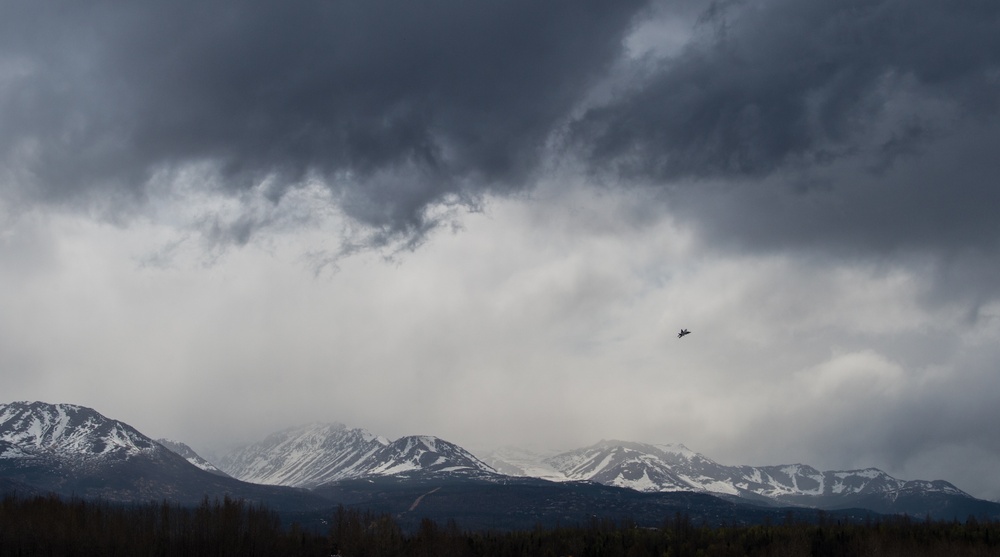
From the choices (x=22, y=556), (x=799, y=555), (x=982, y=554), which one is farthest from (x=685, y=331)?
(x=22, y=556)

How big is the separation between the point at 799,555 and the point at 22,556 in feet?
585

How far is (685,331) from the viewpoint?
167 metres

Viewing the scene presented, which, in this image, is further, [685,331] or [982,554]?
[982,554]

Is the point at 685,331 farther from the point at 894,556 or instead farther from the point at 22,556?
the point at 22,556

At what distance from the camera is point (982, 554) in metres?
196

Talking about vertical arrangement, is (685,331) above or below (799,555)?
above

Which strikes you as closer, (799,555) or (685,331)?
(685,331)

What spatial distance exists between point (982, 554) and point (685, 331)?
95.5 meters

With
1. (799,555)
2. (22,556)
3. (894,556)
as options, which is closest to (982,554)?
(894,556)

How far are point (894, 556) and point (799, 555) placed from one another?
2130cm

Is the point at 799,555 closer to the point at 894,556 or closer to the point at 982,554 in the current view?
the point at 894,556

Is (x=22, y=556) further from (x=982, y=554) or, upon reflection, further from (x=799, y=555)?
(x=982, y=554)

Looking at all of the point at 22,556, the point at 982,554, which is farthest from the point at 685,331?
the point at 22,556

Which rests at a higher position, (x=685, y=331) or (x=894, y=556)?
(x=685, y=331)
